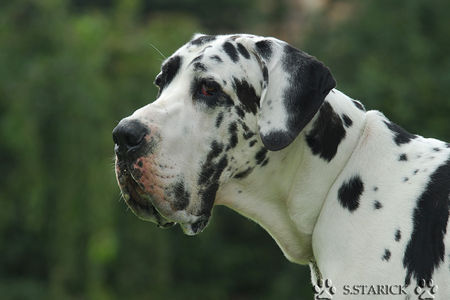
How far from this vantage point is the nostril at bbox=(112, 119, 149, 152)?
3697 mm

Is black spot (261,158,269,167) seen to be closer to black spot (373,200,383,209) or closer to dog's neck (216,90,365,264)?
dog's neck (216,90,365,264)

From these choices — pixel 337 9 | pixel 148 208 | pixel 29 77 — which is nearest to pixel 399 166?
pixel 148 208

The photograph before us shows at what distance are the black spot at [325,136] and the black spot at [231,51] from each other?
54 centimetres

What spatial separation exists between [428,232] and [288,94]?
98 centimetres

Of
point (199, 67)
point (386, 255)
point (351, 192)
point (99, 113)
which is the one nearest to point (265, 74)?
point (199, 67)

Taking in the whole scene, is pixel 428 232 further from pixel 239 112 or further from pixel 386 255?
pixel 239 112

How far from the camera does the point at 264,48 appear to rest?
3.95m

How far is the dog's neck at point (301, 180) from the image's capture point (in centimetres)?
396

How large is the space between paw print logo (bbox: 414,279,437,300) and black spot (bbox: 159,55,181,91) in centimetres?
169

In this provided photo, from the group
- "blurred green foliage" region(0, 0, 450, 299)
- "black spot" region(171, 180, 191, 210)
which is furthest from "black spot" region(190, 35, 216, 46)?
"blurred green foliage" region(0, 0, 450, 299)

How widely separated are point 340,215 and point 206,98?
924 millimetres

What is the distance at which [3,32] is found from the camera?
14.7 metres

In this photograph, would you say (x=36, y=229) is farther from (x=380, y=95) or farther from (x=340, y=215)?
(x=340, y=215)

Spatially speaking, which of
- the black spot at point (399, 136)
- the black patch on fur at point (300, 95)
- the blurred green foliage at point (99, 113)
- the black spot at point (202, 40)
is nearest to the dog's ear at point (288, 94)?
the black patch on fur at point (300, 95)
